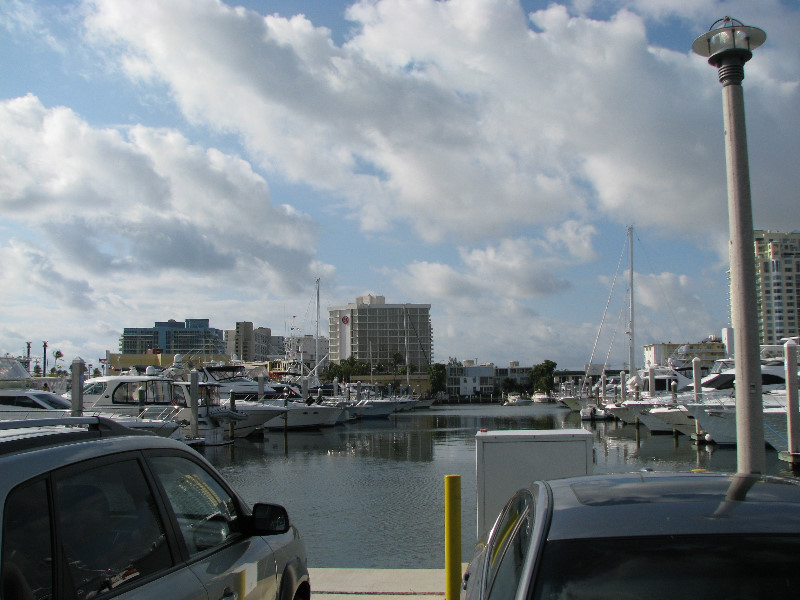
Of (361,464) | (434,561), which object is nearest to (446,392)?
(361,464)

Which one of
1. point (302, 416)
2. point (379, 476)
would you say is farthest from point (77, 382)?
point (302, 416)

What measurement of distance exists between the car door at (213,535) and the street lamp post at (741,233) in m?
5.00

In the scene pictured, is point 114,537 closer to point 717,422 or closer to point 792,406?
point 792,406

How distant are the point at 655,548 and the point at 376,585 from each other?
4969 mm

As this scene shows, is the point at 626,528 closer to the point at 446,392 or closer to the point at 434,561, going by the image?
the point at 434,561

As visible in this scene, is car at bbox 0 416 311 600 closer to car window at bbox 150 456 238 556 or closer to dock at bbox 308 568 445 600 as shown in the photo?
car window at bbox 150 456 238 556

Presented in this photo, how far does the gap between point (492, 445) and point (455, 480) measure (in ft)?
4.74

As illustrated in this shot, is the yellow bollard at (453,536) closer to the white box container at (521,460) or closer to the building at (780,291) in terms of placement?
the white box container at (521,460)

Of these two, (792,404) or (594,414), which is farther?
(594,414)

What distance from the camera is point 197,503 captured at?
13.3 feet

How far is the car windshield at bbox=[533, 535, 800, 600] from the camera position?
8.49ft

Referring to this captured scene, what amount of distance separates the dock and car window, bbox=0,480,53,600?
4.56 m

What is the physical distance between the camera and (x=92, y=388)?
35000 millimetres

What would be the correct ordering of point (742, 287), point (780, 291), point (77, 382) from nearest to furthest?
point (742, 287), point (77, 382), point (780, 291)
